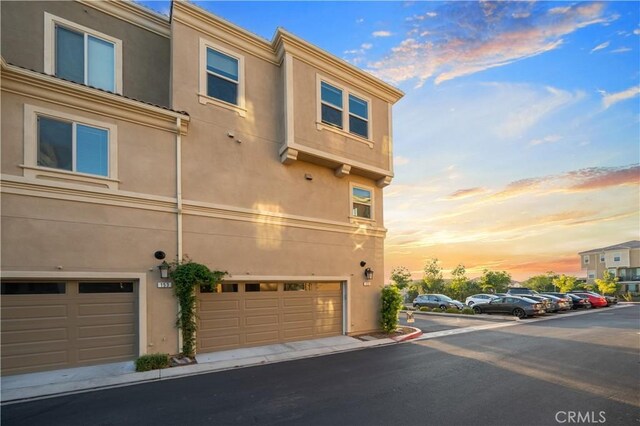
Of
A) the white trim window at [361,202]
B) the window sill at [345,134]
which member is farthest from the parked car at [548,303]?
the window sill at [345,134]

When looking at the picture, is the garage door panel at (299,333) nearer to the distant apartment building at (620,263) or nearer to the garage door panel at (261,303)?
the garage door panel at (261,303)

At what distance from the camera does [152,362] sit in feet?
26.5

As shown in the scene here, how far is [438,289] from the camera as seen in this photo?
121ft

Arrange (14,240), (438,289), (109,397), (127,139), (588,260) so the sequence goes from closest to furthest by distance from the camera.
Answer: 1. (109,397)
2. (14,240)
3. (127,139)
4. (438,289)
5. (588,260)

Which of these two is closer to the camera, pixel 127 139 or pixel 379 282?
pixel 127 139

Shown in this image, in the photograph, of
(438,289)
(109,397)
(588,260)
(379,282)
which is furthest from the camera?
(588,260)

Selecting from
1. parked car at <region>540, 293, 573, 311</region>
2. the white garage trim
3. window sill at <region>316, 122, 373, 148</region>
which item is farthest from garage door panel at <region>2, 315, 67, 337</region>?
parked car at <region>540, 293, 573, 311</region>

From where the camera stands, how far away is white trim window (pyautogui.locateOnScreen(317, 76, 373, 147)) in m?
12.5

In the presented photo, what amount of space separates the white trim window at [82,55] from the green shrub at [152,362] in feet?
25.8

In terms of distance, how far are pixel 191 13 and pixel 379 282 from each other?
12.1m

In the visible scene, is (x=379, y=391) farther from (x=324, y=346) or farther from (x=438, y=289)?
(x=438, y=289)

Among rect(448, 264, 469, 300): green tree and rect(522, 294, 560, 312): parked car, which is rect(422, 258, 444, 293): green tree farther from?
rect(522, 294, 560, 312): parked car

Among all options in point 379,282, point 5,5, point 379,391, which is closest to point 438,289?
point 379,282

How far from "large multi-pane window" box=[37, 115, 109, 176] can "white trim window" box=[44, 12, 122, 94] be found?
1849mm
